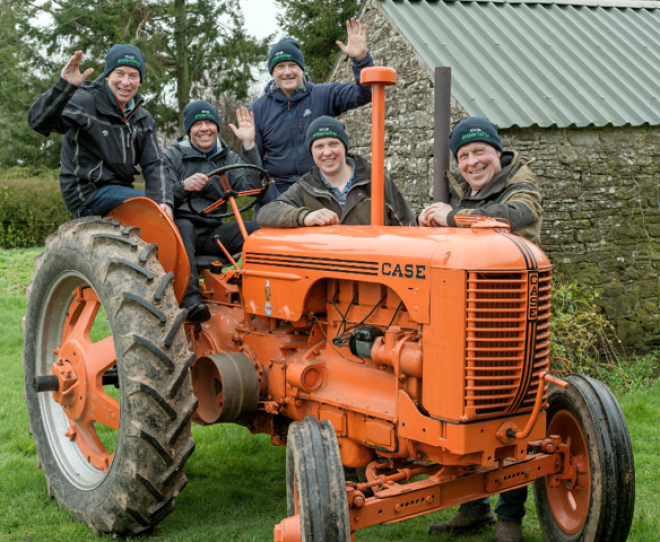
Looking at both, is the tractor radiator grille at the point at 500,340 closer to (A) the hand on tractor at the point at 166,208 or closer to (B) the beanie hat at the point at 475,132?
(B) the beanie hat at the point at 475,132

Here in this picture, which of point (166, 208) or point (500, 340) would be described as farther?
point (166, 208)

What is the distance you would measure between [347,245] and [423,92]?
526 cm

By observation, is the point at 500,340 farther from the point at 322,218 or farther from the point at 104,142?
the point at 104,142

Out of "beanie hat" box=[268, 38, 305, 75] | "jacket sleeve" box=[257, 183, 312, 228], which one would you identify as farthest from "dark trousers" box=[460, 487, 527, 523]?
"beanie hat" box=[268, 38, 305, 75]

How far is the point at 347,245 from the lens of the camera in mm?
2988

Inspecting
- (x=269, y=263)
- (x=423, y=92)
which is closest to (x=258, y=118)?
(x=269, y=263)

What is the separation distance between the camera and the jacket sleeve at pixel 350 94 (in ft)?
14.9

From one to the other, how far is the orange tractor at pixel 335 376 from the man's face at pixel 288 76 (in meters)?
1.10

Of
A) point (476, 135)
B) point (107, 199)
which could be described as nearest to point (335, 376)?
point (476, 135)

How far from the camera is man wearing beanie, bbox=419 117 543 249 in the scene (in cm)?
324

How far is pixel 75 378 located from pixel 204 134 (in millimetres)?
1771

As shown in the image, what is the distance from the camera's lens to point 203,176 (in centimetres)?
402

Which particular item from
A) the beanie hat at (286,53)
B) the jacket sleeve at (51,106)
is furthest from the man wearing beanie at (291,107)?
the jacket sleeve at (51,106)

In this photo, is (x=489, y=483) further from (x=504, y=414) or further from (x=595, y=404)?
(x=595, y=404)
